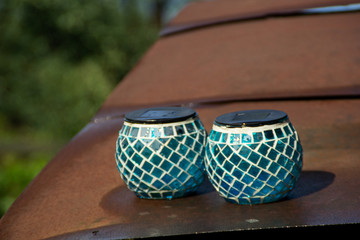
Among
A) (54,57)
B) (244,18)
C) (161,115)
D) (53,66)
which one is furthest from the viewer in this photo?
(54,57)

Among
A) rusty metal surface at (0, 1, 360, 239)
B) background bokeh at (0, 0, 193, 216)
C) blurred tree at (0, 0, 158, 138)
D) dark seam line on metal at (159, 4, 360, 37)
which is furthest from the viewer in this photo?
blurred tree at (0, 0, 158, 138)

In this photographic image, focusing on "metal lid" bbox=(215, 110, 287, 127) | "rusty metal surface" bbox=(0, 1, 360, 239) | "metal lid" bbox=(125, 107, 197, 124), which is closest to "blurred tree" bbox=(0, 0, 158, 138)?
"rusty metal surface" bbox=(0, 1, 360, 239)

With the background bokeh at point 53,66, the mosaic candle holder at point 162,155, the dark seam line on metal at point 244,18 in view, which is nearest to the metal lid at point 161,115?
the mosaic candle holder at point 162,155

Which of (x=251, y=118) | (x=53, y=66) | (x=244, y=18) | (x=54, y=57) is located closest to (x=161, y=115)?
(x=251, y=118)

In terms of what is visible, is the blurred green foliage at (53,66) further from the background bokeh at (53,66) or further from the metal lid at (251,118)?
the metal lid at (251,118)

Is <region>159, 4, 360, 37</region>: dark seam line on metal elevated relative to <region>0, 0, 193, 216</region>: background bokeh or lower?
elevated

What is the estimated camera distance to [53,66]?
9.81 metres

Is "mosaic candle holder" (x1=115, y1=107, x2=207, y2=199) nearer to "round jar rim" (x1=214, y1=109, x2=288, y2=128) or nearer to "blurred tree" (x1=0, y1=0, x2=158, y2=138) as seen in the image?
"round jar rim" (x1=214, y1=109, x2=288, y2=128)

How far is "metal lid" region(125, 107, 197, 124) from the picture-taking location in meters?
1.06

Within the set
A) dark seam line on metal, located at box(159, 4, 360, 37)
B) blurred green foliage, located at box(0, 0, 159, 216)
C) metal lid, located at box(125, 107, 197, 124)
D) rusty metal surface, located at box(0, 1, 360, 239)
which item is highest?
dark seam line on metal, located at box(159, 4, 360, 37)

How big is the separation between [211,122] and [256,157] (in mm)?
479

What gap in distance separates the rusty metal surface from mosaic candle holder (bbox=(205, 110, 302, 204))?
1.4 inches

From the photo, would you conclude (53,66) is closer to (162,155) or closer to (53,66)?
(53,66)

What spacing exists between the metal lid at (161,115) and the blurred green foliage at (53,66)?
7.64m
